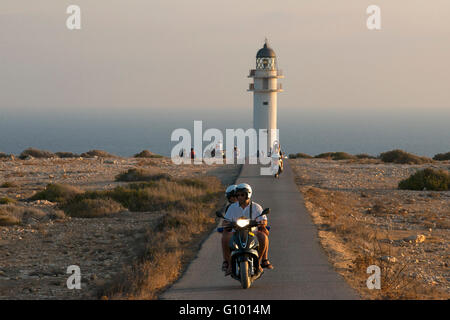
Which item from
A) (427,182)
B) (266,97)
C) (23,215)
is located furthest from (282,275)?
(266,97)

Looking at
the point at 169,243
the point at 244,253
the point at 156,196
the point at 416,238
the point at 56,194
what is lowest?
the point at 244,253

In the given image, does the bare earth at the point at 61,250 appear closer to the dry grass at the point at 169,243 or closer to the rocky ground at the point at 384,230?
the dry grass at the point at 169,243

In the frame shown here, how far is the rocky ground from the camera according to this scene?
10.9 meters

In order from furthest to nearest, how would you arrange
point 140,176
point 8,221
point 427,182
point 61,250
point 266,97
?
point 266,97 → point 140,176 → point 427,182 → point 8,221 → point 61,250

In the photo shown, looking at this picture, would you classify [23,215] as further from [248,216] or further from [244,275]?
[244,275]

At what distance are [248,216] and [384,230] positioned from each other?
927 centimetres

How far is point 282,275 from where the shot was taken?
1000 cm

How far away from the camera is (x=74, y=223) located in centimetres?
1841

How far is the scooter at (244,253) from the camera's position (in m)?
9.09

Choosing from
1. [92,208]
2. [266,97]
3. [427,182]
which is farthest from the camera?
[266,97]

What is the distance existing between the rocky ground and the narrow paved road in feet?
1.20

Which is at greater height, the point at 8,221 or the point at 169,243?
the point at 8,221

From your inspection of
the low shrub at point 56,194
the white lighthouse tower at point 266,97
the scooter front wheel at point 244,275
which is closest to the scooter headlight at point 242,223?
the scooter front wheel at point 244,275
